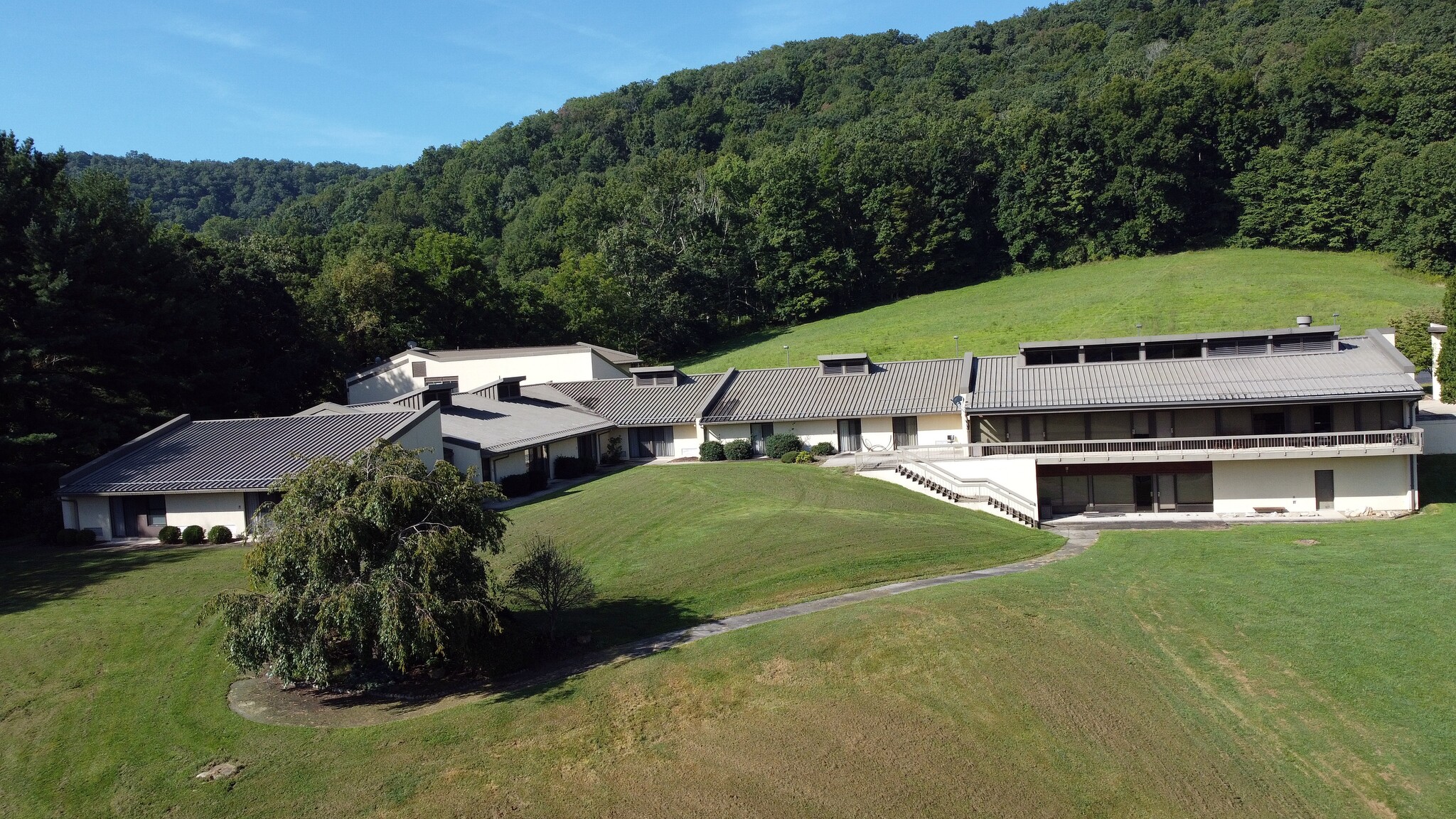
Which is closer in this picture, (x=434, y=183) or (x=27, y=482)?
(x=27, y=482)

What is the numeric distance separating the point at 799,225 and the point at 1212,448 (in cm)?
5341

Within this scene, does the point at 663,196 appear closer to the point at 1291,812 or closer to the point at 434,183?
the point at 434,183

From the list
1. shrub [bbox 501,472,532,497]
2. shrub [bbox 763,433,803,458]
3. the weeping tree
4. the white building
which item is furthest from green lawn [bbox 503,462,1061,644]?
the white building

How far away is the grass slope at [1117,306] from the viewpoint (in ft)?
204

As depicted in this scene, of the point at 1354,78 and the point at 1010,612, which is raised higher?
the point at 1354,78

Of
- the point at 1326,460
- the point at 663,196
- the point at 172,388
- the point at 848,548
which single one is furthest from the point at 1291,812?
the point at 663,196

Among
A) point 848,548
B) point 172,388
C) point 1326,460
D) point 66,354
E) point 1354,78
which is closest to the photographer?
point 848,548

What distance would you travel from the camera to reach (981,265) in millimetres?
88562

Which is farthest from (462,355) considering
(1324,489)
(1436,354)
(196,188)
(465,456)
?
(196,188)

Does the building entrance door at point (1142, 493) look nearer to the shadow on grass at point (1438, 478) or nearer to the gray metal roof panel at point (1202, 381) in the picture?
the gray metal roof panel at point (1202, 381)

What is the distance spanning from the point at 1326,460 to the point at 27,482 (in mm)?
50541

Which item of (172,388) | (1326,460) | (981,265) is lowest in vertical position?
(1326,460)

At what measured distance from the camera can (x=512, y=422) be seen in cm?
4497

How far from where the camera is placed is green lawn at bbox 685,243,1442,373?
6209 cm
